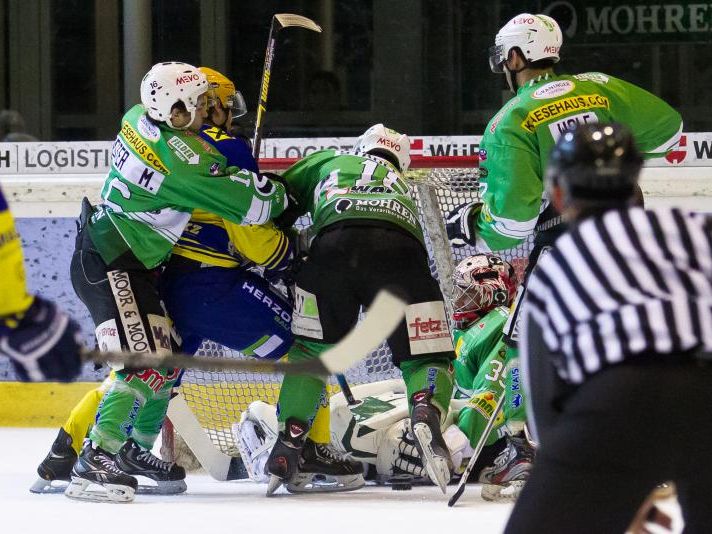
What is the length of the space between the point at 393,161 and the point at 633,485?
243 centimetres

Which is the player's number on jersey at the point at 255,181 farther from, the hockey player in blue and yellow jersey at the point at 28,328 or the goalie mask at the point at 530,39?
the hockey player in blue and yellow jersey at the point at 28,328

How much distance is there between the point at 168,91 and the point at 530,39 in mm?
963

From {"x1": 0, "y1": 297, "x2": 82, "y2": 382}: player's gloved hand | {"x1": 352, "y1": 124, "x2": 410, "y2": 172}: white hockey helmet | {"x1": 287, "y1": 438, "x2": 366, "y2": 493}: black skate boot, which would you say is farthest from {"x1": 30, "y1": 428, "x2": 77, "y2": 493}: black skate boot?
{"x1": 0, "y1": 297, "x2": 82, "y2": 382}: player's gloved hand

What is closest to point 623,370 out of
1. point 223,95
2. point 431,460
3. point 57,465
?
point 431,460

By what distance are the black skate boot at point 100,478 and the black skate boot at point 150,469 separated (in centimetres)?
23

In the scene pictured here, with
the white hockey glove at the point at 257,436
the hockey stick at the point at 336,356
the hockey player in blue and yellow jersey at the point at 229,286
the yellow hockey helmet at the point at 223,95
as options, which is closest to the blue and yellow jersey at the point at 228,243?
the hockey player in blue and yellow jersey at the point at 229,286

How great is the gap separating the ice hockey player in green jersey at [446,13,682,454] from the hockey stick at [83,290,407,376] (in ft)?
4.79

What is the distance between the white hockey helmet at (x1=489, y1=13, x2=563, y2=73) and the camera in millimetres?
4059

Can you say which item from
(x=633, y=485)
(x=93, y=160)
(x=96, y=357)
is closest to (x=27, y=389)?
(x=93, y=160)

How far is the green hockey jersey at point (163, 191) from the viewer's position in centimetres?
398

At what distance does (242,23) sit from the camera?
611cm

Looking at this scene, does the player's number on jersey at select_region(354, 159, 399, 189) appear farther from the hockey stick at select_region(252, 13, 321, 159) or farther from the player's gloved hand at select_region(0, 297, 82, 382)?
the player's gloved hand at select_region(0, 297, 82, 382)

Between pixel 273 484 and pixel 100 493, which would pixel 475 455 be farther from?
pixel 100 493

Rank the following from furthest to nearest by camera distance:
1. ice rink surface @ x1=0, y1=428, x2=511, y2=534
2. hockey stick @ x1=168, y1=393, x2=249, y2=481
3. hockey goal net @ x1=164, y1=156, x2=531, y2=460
→ hockey goal net @ x1=164, y1=156, x2=531, y2=460
hockey stick @ x1=168, y1=393, x2=249, y2=481
ice rink surface @ x1=0, y1=428, x2=511, y2=534
